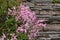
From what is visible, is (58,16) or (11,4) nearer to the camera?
(11,4)

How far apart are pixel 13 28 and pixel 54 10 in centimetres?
256

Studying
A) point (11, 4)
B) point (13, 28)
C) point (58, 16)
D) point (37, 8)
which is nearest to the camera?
point (13, 28)

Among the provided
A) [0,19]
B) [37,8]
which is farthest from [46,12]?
[0,19]

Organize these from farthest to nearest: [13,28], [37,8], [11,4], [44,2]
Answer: [44,2]
[37,8]
[11,4]
[13,28]

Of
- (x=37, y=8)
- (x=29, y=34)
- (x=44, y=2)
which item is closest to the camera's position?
(x=29, y=34)

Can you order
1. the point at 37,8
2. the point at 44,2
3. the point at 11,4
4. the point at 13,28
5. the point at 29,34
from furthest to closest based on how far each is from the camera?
1. the point at 44,2
2. the point at 37,8
3. the point at 11,4
4. the point at 13,28
5. the point at 29,34

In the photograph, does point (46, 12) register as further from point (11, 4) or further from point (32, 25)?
point (32, 25)

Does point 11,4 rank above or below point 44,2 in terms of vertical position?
above

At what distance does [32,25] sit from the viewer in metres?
5.70

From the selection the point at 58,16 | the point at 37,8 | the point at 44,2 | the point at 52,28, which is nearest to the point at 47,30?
the point at 52,28

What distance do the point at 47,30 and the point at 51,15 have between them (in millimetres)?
1011

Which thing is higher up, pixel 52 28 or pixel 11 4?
pixel 11 4

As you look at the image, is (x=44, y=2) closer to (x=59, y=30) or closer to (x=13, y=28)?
(x=59, y=30)

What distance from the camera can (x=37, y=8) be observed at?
8.48m
